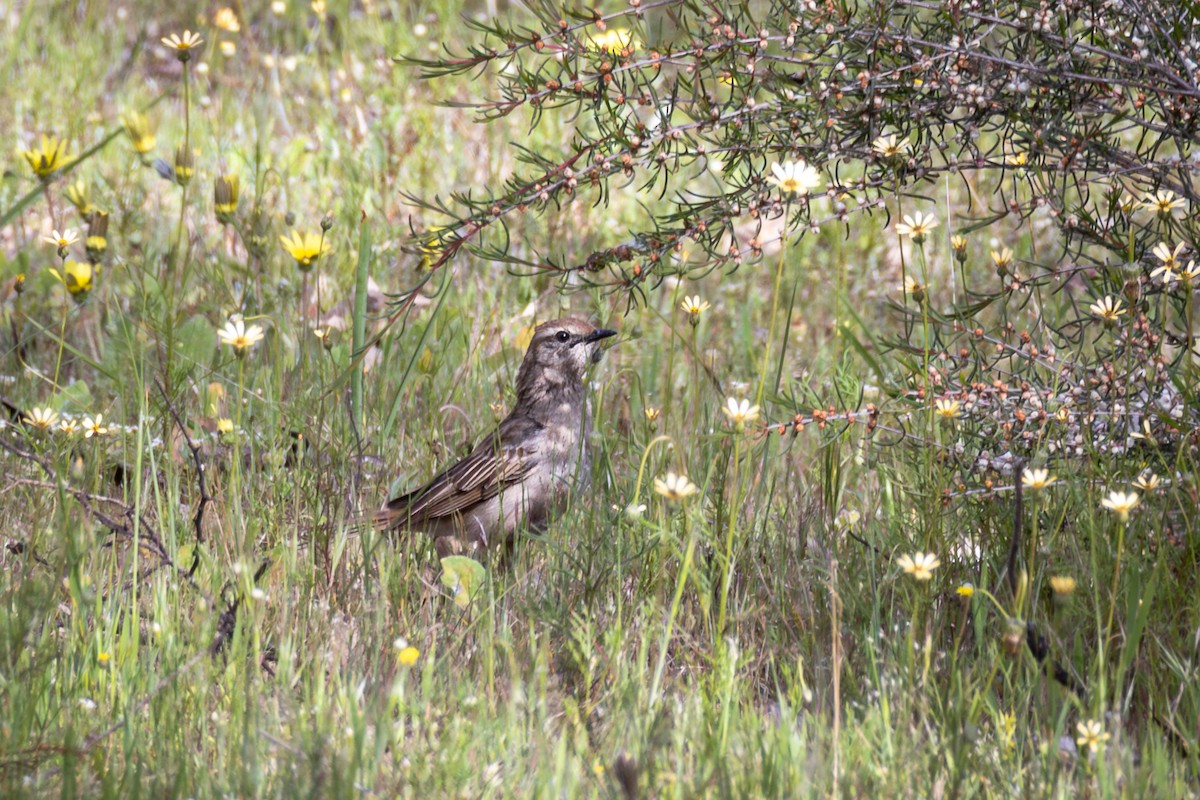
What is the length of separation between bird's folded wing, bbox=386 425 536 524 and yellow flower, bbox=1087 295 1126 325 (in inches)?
79.0

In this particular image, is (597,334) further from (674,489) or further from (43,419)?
(674,489)

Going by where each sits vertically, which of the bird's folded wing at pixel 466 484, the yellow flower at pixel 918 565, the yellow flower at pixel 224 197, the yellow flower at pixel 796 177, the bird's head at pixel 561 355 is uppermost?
the yellow flower at pixel 224 197

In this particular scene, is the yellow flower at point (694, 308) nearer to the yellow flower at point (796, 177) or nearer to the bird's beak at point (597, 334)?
the yellow flower at point (796, 177)

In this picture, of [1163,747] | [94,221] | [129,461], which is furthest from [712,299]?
[1163,747]

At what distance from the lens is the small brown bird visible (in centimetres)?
500

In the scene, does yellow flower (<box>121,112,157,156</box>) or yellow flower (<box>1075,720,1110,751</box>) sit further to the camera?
yellow flower (<box>121,112,157,156</box>)

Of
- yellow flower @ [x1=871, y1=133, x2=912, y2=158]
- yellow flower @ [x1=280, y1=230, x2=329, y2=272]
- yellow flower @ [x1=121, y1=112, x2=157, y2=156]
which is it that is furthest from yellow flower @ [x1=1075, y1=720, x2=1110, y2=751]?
yellow flower @ [x1=121, y1=112, x2=157, y2=156]

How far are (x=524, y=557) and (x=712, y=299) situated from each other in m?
3.39

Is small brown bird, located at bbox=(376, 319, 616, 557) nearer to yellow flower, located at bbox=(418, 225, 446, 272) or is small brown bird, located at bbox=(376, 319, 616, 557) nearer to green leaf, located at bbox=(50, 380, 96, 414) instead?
yellow flower, located at bbox=(418, 225, 446, 272)

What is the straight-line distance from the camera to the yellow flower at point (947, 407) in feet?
12.2

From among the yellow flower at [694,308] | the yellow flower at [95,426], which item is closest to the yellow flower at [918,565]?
the yellow flower at [694,308]

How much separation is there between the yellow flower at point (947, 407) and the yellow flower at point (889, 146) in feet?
2.16

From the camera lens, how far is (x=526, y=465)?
17.4ft

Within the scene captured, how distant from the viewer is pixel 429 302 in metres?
6.81
